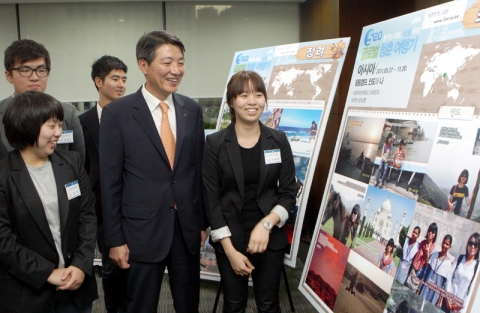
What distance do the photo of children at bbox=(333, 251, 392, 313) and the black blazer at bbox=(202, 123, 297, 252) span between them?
0.35m

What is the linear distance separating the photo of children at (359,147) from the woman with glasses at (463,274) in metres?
0.59

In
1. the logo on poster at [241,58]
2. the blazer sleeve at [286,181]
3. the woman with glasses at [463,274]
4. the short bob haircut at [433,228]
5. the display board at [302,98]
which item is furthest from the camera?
the logo on poster at [241,58]

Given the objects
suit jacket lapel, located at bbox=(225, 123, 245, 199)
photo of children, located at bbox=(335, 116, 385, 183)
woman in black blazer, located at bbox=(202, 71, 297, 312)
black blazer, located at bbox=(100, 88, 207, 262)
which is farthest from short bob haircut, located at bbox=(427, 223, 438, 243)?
black blazer, located at bbox=(100, 88, 207, 262)

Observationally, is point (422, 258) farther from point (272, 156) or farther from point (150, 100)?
point (150, 100)

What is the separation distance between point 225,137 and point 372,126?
71 cm

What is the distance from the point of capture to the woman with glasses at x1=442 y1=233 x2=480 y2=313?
4.20ft

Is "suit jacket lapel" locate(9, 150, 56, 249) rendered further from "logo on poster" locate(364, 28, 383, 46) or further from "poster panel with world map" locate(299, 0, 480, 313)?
"logo on poster" locate(364, 28, 383, 46)

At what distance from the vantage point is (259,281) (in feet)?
6.42

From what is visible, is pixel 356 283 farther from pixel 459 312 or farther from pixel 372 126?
pixel 372 126

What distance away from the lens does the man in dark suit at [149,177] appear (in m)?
1.76

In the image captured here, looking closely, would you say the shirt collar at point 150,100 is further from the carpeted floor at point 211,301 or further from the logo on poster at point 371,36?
the carpeted floor at point 211,301

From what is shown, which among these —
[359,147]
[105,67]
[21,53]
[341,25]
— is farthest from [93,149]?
[341,25]

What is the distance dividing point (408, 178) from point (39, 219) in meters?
1.48

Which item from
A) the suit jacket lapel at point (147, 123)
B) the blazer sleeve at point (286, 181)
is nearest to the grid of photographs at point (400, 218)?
the blazer sleeve at point (286, 181)
